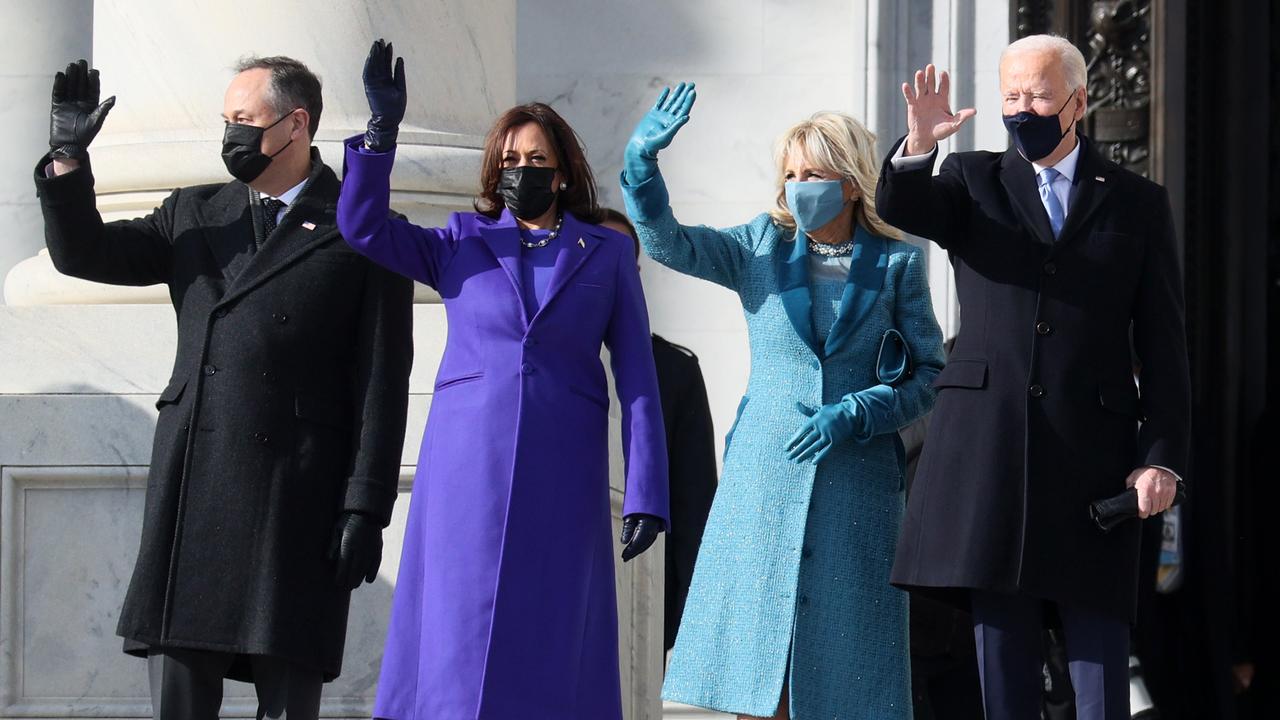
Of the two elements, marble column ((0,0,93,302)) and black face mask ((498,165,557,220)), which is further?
marble column ((0,0,93,302))

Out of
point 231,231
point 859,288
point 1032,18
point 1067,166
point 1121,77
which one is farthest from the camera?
point 1121,77

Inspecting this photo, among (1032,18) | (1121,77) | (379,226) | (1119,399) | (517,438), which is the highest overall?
(1032,18)

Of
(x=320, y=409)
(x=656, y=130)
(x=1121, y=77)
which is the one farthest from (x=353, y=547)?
(x=1121, y=77)

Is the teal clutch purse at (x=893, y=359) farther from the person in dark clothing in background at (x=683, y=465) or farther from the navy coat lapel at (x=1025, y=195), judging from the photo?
the person in dark clothing in background at (x=683, y=465)

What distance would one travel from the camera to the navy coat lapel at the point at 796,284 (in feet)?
19.3

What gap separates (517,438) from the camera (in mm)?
5402

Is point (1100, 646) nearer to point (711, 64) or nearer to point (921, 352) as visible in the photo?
point (921, 352)

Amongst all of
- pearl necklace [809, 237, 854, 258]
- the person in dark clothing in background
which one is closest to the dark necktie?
pearl necklace [809, 237, 854, 258]

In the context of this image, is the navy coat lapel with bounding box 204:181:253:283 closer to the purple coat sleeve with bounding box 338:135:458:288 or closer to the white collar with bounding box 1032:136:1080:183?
the purple coat sleeve with bounding box 338:135:458:288

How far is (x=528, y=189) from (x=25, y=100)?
4563mm

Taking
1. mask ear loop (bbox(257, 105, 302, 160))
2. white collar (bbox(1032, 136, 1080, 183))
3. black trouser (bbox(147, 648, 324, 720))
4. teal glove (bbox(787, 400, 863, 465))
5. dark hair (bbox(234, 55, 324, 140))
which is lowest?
black trouser (bbox(147, 648, 324, 720))

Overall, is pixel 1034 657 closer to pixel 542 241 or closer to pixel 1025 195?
pixel 1025 195

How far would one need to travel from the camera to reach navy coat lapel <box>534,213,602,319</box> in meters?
5.52

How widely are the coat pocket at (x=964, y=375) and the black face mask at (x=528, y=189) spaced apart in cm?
98
